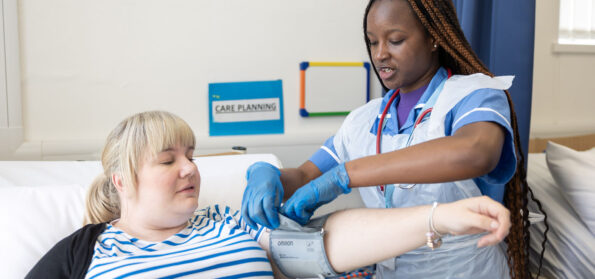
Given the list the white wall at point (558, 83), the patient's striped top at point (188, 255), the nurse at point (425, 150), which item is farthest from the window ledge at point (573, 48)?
the patient's striped top at point (188, 255)

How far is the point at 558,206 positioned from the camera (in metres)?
1.46

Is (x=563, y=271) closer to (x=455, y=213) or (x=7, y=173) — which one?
(x=455, y=213)

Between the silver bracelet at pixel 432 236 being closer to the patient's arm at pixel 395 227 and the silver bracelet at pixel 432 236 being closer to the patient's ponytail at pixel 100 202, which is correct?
the patient's arm at pixel 395 227

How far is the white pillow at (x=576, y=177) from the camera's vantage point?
4.43ft

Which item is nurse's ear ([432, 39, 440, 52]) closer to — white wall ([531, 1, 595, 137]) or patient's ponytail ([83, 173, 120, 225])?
patient's ponytail ([83, 173, 120, 225])

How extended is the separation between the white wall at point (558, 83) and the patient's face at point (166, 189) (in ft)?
5.64

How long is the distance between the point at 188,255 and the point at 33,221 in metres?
0.50

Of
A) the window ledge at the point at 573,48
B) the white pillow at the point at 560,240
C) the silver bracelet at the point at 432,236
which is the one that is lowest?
the white pillow at the point at 560,240

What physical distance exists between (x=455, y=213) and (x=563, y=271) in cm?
85

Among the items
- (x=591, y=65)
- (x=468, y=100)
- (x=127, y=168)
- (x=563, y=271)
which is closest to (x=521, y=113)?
(x=563, y=271)

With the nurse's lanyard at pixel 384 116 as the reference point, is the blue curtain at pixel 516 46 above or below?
above

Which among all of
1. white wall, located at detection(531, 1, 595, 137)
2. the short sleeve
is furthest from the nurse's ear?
white wall, located at detection(531, 1, 595, 137)

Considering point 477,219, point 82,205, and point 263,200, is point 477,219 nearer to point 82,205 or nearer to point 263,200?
point 263,200

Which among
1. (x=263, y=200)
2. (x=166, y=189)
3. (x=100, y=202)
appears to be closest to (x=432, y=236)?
(x=263, y=200)
